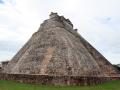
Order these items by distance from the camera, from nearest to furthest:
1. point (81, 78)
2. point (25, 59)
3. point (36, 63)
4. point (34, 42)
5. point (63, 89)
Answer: point (63, 89)
point (81, 78)
point (36, 63)
point (25, 59)
point (34, 42)

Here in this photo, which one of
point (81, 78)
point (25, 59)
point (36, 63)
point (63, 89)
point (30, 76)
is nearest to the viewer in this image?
point (63, 89)

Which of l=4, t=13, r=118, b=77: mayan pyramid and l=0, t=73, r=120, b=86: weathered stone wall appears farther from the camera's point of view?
l=4, t=13, r=118, b=77: mayan pyramid

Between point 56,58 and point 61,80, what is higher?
point 56,58

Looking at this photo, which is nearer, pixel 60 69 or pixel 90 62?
pixel 60 69

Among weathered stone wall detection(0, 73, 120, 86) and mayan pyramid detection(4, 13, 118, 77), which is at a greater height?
mayan pyramid detection(4, 13, 118, 77)

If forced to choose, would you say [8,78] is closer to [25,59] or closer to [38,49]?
[25,59]

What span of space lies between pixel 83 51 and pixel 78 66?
16.2 feet

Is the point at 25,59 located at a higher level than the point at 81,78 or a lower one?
higher

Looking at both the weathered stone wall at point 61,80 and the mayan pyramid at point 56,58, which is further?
the mayan pyramid at point 56,58

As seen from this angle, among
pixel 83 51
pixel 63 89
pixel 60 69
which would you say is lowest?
pixel 63 89

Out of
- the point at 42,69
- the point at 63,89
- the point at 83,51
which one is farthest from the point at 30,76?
the point at 83,51

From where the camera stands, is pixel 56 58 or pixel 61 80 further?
pixel 56 58

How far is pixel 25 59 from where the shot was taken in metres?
34.3

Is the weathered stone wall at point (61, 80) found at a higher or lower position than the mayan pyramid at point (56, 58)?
lower
